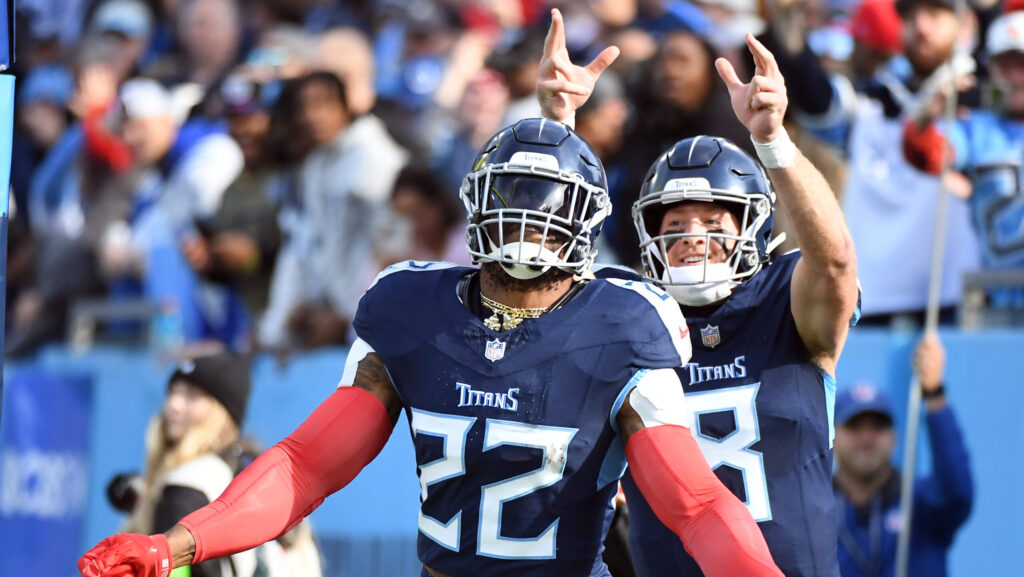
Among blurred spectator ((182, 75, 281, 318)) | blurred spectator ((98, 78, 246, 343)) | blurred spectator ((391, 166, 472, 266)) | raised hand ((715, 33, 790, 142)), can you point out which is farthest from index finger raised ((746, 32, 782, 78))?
blurred spectator ((98, 78, 246, 343))

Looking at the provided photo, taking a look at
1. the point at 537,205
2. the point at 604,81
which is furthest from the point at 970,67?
the point at 537,205

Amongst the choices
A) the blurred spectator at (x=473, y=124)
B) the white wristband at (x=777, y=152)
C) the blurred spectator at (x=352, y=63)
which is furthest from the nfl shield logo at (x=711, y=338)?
the blurred spectator at (x=352, y=63)

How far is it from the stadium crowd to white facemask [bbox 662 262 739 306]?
2.27 m

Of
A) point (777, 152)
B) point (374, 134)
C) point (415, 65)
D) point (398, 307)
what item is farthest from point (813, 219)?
point (415, 65)

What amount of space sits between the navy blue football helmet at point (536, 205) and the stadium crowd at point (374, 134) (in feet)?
9.67

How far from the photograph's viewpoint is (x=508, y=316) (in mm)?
3338

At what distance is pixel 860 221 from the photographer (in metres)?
6.48

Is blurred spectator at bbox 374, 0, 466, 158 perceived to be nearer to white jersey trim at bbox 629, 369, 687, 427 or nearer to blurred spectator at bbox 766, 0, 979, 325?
blurred spectator at bbox 766, 0, 979, 325

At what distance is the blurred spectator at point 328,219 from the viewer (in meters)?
7.57

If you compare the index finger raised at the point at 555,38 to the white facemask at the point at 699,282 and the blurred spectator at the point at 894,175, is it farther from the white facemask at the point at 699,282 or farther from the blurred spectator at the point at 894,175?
the blurred spectator at the point at 894,175

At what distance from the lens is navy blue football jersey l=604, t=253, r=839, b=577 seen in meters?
3.84

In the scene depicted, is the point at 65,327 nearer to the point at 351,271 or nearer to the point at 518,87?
the point at 351,271

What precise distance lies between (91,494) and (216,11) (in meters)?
3.47

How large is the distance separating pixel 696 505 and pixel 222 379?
2852mm
